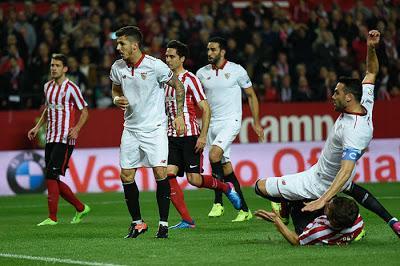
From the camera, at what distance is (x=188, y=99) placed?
1323 cm

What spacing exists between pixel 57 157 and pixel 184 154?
1.79 metres

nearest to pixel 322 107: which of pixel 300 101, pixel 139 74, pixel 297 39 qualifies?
pixel 300 101

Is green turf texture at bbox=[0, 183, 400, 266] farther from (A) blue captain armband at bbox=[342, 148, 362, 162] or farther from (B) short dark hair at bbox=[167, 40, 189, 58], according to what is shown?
(B) short dark hair at bbox=[167, 40, 189, 58]

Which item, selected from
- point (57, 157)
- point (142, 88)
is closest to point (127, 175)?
point (142, 88)

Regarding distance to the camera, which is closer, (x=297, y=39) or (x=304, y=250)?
(x=304, y=250)

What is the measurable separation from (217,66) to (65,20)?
28.5 feet

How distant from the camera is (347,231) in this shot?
10.0m

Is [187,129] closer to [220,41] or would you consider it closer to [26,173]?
[220,41]

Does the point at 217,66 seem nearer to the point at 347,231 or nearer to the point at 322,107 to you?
the point at 347,231

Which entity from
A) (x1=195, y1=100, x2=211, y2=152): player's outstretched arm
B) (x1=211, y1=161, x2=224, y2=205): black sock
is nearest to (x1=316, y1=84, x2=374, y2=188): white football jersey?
(x1=195, y1=100, x2=211, y2=152): player's outstretched arm

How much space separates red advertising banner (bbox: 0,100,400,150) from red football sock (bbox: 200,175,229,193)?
6.96 m

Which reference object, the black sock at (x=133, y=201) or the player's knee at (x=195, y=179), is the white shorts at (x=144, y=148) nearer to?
the black sock at (x=133, y=201)

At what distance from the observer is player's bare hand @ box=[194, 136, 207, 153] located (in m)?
12.9

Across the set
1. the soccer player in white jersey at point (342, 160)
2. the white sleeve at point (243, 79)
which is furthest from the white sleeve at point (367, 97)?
the white sleeve at point (243, 79)
